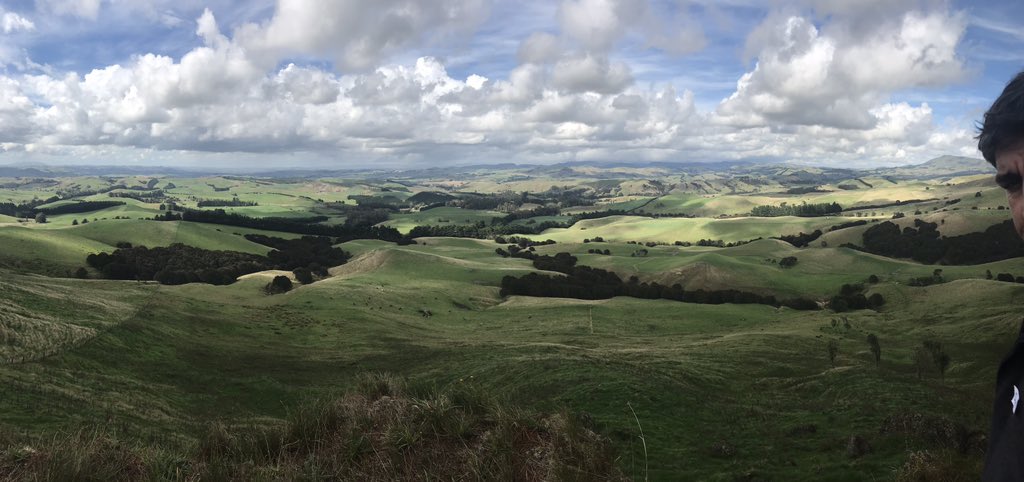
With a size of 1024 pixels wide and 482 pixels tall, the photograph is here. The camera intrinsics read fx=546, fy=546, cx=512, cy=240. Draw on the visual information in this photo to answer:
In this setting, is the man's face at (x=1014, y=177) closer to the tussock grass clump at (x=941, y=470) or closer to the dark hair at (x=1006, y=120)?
the dark hair at (x=1006, y=120)

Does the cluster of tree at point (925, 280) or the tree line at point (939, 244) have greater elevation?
the tree line at point (939, 244)

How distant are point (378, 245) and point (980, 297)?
158 m

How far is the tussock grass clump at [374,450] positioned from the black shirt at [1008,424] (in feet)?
17.7

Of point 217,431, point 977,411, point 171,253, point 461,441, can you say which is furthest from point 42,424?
point 171,253

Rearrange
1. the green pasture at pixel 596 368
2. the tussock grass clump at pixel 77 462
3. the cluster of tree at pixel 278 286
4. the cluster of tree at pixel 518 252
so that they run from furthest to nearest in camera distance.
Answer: the cluster of tree at pixel 518 252
the cluster of tree at pixel 278 286
the green pasture at pixel 596 368
the tussock grass clump at pixel 77 462

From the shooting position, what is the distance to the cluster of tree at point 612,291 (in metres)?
109

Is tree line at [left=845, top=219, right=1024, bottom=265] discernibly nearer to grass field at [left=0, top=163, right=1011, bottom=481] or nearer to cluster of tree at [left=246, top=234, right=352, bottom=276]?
grass field at [left=0, top=163, right=1011, bottom=481]

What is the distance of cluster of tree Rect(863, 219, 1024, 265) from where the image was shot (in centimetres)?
14388

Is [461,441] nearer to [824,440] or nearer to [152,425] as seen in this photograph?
[152,425]

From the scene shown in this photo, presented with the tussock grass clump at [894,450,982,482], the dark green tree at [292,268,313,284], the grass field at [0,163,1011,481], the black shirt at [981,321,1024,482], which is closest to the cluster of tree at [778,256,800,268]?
the grass field at [0,163,1011,481]

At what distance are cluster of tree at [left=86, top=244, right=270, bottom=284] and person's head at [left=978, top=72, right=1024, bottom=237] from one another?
409 feet

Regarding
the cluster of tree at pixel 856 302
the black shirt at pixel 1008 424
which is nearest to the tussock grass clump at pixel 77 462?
the black shirt at pixel 1008 424

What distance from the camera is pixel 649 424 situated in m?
30.6

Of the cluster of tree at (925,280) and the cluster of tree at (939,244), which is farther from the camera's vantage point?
the cluster of tree at (939,244)
